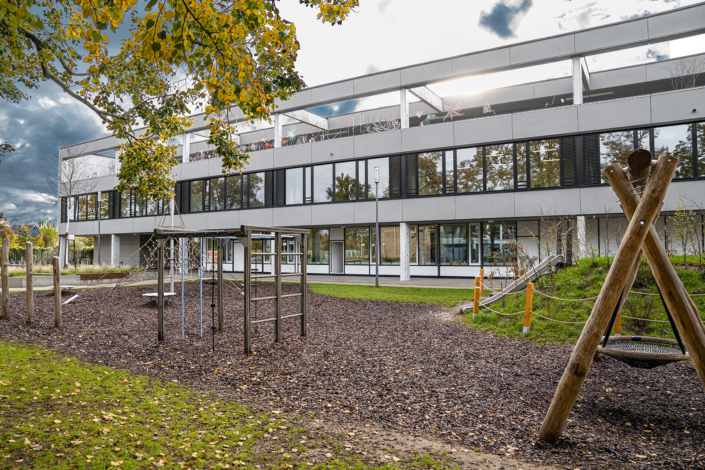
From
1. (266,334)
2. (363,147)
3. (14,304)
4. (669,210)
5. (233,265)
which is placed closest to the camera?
(266,334)

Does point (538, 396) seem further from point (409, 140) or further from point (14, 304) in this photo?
point (409, 140)

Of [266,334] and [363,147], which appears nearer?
[266,334]

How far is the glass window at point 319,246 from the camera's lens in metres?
26.6

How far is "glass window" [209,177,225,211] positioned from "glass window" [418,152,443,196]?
43.5ft

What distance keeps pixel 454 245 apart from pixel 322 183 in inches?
318

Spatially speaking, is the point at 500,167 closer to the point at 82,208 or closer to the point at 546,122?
the point at 546,122

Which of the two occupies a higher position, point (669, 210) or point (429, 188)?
point (429, 188)

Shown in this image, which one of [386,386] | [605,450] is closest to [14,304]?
[386,386]

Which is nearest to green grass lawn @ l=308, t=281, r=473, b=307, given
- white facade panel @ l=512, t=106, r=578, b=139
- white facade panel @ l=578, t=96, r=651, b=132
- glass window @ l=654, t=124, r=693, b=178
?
white facade panel @ l=512, t=106, r=578, b=139

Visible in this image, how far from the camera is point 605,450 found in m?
3.73

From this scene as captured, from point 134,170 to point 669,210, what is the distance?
18.8m

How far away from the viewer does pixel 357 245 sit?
2566 cm

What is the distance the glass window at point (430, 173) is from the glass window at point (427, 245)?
108 inches

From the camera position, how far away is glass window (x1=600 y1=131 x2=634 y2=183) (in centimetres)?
1755
